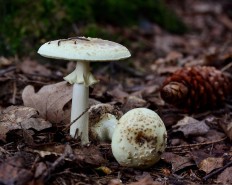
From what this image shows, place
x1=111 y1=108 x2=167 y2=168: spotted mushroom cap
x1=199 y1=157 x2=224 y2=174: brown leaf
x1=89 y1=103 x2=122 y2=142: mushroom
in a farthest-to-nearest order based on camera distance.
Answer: x1=89 y1=103 x2=122 y2=142: mushroom → x1=199 y1=157 x2=224 y2=174: brown leaf → x1=111 y1=108 x2=167 y2=168: spotted mushroom cap

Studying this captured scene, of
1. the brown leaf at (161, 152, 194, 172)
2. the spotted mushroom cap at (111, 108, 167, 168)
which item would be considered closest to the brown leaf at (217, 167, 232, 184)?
Result: the brown leaf at (161, 152, 194, 172)

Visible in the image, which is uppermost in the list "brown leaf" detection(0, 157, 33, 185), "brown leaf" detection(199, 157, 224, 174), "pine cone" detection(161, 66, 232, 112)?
"pine cone" detection(161, 66, 232, 112)

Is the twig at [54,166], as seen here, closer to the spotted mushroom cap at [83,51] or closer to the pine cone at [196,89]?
the spotted mushroom cap at [83,51]

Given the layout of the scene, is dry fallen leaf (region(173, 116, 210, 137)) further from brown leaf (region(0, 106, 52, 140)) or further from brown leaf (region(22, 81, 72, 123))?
brown leaf (region(0, 106, 52, 140))

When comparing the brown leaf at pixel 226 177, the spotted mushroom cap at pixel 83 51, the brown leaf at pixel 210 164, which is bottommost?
the brown leaf at pixel 226 177

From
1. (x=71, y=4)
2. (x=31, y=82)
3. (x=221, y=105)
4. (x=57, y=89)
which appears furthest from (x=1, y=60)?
(x=221, y=105)

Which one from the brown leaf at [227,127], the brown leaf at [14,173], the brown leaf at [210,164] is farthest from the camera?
the brown leaf at [227,127]

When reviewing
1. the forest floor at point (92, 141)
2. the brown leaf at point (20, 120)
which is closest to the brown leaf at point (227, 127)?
the forest floor at point (92, 141)
